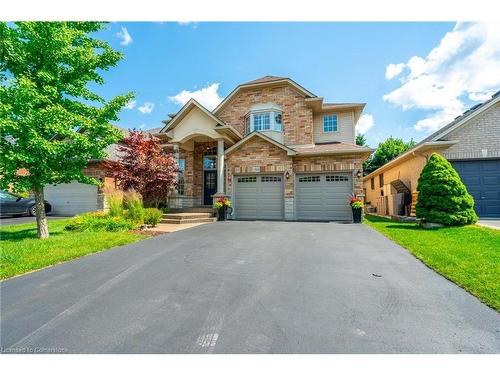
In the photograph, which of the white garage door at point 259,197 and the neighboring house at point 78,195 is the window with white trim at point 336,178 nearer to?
the white garage door at point 259,197

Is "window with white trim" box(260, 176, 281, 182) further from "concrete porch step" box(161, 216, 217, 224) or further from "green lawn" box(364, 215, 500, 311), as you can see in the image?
"green lawn" box(364, 215, 500, 311)

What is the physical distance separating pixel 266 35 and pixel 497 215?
42.2 ft

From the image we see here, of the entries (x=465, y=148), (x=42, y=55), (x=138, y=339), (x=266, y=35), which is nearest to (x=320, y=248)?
(x=138, y=339)

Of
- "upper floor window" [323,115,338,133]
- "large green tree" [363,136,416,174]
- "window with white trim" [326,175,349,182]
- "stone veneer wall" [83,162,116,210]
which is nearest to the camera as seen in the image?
"window with white trim" [326,175,349,182]

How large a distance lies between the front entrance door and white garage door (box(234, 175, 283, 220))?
2.18 m

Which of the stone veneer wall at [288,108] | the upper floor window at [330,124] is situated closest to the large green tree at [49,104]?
the stone veneer wall at [288,108]

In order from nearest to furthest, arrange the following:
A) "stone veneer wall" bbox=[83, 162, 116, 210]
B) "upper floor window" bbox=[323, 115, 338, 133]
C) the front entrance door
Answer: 1. "stone veneer wall" bbox=[83, 162, 116, 210]
2. "upper floor window" bbox=[323, 115, 338, 133]
3. the front entrance door

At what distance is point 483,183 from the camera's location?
11.0 meters

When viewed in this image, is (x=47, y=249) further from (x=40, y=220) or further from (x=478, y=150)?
(x=478, y=150)

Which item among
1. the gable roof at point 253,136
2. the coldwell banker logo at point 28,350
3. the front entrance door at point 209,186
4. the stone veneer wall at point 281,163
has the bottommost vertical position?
the coldwell banker logo at point 28,350

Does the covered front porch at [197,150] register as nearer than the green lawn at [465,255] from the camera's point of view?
No

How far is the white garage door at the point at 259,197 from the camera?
12.7 metres

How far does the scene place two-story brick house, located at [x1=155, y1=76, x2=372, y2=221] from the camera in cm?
1223

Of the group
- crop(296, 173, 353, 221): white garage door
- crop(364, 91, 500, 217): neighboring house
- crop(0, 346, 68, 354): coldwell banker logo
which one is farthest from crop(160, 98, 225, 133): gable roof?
crop(0, 346, 68, 354): coldwell banker logo
